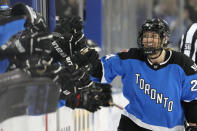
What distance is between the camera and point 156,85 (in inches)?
88.7

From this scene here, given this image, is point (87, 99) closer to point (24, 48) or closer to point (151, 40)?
point (151, 40)

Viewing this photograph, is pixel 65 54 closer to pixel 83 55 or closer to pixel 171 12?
pixel 83 55

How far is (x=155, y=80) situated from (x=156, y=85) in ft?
0.10

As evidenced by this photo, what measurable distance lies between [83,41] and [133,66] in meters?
0.54

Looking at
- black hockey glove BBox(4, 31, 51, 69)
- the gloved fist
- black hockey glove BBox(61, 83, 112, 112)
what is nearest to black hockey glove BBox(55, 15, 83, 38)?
the gloved fist

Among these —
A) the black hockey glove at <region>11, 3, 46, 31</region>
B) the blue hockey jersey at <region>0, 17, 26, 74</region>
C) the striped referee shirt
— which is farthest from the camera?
the striped referee shirt

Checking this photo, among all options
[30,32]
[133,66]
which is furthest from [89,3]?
[30,32]

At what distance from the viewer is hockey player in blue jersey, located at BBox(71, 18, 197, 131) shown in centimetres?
221

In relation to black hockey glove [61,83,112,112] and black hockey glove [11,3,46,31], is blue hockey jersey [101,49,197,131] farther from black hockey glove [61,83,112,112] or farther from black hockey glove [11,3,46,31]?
black hockey glove [11,3,46,31]

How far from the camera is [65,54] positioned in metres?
1.84

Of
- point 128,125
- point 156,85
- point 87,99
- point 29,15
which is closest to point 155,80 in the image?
point 156,85

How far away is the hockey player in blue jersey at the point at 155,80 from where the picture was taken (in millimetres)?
2205

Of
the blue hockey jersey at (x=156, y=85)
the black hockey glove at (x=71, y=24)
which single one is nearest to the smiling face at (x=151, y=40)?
the blue hockey jersey at (x=156, y=85)

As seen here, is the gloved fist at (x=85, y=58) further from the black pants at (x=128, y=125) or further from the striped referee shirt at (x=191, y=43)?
the striped referee shirt at (x=191, y=43)
